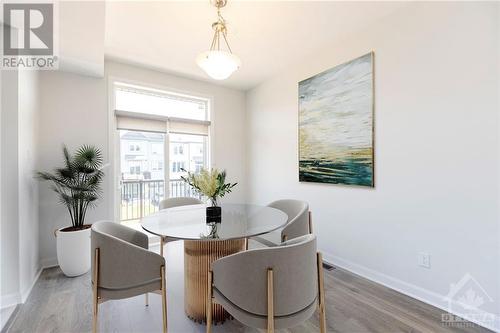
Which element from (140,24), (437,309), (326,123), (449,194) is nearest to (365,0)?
(326,123)

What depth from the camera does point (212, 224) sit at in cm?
175

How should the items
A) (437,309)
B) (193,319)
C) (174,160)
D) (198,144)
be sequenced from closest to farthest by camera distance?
(193,319), (437,309), (174,160), (198,144)

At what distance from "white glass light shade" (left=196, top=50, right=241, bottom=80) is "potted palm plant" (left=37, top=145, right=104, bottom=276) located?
182cm

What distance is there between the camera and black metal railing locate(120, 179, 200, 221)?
3.62 meters

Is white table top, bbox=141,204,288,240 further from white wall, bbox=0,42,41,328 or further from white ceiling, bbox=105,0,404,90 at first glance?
white ceiling, bbox=105,0,404,90

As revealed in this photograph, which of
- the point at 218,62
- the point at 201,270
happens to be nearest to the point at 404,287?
the point at 201,270

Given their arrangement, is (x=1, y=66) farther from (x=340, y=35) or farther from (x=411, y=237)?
(x=411, y=237)

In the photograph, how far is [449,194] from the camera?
6.26 ft

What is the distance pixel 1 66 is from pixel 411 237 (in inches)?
155

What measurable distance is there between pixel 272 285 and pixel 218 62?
167 centimetres

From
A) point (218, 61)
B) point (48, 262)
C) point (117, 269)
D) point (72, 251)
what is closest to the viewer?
point (117, 269)

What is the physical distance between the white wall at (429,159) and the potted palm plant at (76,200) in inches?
112

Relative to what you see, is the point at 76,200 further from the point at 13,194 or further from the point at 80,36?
the point at 80,36

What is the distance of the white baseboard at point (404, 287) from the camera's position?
67.5 inches
